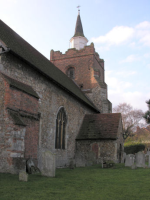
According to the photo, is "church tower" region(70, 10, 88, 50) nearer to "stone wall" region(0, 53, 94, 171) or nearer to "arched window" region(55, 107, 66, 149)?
"stone wall" region(0, 53, 94, 171)

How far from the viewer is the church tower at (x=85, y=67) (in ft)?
74.4

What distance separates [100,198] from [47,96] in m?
8.34

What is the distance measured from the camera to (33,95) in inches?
393

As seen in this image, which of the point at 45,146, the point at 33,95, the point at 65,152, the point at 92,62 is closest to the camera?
the point at 33,95

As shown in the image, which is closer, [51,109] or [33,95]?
[33,95]

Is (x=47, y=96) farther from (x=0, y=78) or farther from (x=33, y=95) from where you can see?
(x=0, y=78)

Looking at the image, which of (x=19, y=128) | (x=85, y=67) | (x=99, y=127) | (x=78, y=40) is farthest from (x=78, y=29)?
(x=19, y=128)

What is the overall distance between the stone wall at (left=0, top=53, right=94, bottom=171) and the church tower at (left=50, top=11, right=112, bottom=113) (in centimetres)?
532

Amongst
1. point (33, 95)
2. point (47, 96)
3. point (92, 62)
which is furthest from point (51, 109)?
point (92, 62)

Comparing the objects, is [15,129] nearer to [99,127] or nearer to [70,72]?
[99,127]

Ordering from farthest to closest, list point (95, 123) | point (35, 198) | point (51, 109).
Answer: point (95, 123) < point (51, 109) < point (35, 198)

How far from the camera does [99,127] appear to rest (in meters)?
17.8

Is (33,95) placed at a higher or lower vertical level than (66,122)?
higher

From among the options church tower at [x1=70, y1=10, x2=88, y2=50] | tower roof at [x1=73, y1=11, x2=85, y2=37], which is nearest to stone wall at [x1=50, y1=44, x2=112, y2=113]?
church tower at [x1=70, y1=10, x2=88, y2=50]
